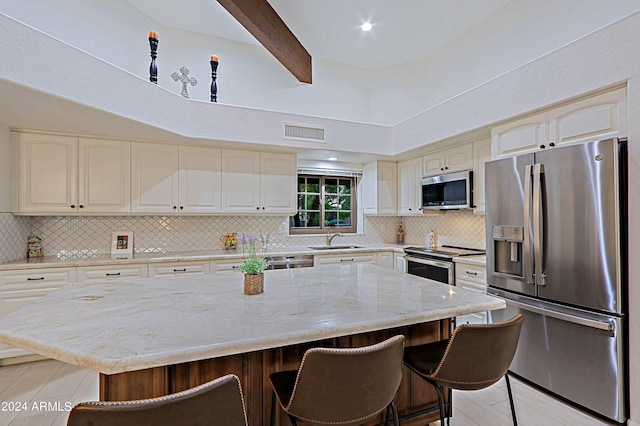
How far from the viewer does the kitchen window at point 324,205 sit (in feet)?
16.0

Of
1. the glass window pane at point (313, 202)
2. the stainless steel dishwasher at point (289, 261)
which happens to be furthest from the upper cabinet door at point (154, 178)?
the glass window pane at point (313, 202)

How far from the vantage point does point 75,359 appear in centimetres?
102

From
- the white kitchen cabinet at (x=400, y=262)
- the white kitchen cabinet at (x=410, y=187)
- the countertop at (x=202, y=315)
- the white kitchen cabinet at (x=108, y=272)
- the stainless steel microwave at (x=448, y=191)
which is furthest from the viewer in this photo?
the white kitchen cabinet at (x=410, y=187)

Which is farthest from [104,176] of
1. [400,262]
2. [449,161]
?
[449,161]

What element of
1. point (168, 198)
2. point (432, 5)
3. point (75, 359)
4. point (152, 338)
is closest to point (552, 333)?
point (152, 338)

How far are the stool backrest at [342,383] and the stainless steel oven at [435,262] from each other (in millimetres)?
2468

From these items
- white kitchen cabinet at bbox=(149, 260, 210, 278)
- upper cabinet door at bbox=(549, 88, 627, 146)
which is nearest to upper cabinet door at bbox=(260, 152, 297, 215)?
white kitchen cabinet at bbox=(149, 260, 210, 278)

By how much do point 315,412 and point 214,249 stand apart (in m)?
3.26

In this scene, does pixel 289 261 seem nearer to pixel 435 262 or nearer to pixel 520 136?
pixel 435 262

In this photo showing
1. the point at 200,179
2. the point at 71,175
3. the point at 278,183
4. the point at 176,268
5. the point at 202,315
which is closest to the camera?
the point at 202,315

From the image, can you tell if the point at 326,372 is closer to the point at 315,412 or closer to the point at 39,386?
the point at 315,412

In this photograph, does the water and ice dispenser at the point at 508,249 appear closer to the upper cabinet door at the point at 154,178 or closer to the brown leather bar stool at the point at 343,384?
the brown leather bar stool at the point at 343,384

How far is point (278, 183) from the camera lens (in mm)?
4184

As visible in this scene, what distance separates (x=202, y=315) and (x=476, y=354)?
1.22 metres
